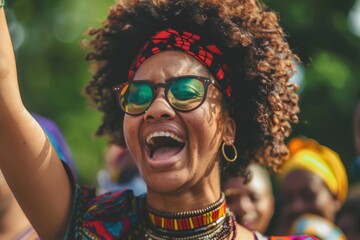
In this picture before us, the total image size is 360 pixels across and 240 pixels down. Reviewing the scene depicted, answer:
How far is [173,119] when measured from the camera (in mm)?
3391

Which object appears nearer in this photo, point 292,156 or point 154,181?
point 154,181

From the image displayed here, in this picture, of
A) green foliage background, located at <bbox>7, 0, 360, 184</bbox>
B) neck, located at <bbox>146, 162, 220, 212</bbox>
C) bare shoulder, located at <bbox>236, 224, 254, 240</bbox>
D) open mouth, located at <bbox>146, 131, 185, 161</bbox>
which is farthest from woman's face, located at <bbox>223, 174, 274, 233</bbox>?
green foliage background, located at <bbox>7, 0, 360, 184</bbox>

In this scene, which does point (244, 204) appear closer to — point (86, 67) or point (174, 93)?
point (174, 93)

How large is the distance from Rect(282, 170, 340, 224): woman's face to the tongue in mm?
2815

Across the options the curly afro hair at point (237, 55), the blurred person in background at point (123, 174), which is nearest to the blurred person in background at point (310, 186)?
the blurred person in background at point (123, 174)

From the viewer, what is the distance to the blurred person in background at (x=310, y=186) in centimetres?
610

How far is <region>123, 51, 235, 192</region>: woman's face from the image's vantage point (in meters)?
3.36

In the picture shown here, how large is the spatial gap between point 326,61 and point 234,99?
7775mm

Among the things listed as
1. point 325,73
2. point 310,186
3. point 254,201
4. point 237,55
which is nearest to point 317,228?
point 254,201

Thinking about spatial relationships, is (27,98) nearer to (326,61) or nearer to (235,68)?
(326,61)

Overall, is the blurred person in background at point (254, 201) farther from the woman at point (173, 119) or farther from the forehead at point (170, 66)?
the forehead at point (170, 66)

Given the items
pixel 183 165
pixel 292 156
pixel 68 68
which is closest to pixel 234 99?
pixel 183 165

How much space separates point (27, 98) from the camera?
1463 centimetres

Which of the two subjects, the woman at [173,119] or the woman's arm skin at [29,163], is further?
the woman at [173,119]
